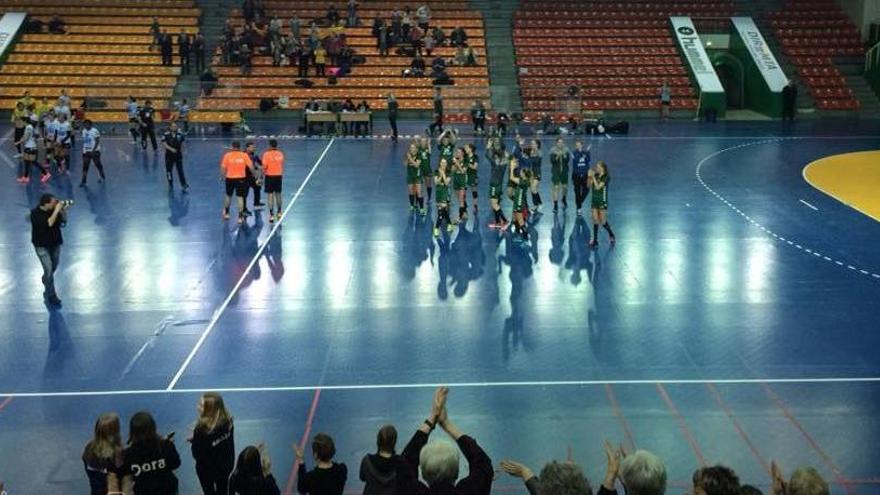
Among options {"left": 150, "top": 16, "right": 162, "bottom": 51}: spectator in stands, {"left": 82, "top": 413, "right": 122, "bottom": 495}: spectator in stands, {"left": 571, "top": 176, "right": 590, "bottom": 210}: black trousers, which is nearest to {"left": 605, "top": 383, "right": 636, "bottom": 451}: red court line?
{"left": 82, "top": 413, "right": 122, "bottom": 495}: spectator in stands

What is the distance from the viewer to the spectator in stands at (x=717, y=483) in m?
5.86

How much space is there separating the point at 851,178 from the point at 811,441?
18048mm

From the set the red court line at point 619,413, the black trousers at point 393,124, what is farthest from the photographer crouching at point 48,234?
the black trousers at point 393,124

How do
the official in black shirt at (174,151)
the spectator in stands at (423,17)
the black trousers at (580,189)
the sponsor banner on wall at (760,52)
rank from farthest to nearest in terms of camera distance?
the spectator in stands at (423,17), the sponsor banner on wall at (760,52), the official in black shirt at (174,151), the black trousers at (580,189)

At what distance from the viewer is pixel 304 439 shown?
10477 mm

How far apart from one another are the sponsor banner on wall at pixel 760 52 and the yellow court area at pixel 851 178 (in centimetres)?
1059

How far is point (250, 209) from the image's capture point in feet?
72.8

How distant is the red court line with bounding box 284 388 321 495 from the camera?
30.8 feet

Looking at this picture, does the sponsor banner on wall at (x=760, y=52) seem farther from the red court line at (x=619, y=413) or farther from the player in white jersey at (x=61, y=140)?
the red court line at (x=619, y=413)

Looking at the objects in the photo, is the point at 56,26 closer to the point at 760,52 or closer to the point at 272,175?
the point at 272,175

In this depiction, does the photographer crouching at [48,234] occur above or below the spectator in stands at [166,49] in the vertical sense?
below

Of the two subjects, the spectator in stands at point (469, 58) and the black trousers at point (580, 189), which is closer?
the black trousers at point (580, 189)

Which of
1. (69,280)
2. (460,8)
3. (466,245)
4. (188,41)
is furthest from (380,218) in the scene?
(460,8)

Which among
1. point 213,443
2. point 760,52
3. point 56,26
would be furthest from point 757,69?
point 213,443
